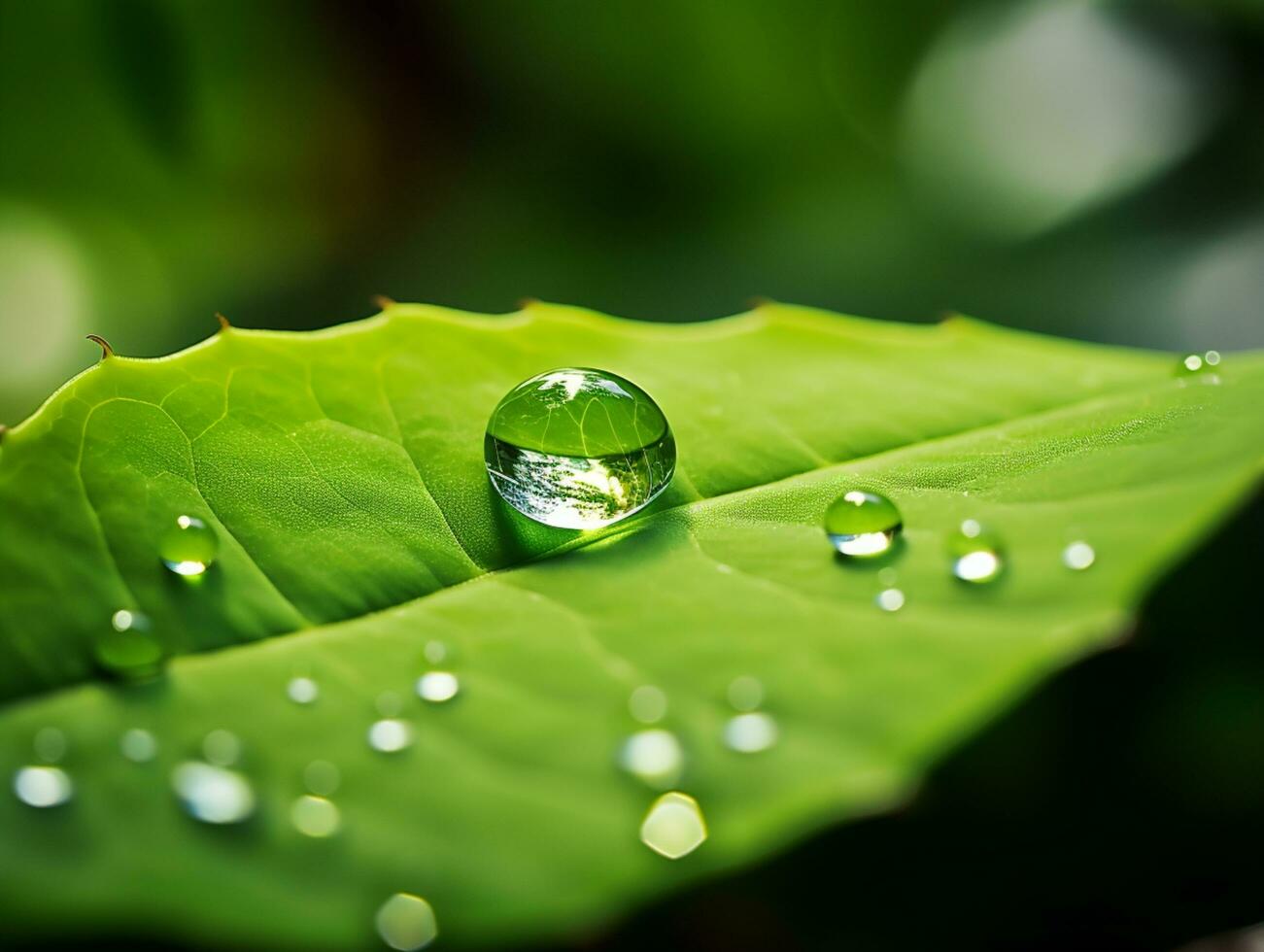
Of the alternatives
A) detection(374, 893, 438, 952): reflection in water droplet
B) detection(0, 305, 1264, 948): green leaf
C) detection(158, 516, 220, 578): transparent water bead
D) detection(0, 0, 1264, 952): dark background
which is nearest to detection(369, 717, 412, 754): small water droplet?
detection(0, 305, 1264, 948): green leaf

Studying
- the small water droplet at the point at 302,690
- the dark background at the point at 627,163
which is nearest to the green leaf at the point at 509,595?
the small water droplet at the point at 302,690

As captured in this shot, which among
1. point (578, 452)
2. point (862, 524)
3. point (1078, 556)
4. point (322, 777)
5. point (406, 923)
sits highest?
point (578, 452)

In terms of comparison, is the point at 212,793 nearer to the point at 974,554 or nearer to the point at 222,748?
the point at 222,748

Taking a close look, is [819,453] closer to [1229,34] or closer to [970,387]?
[970,387]

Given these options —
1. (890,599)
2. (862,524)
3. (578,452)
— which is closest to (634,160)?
(578,452)

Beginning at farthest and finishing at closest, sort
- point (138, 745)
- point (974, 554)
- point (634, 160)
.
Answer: point (634, 160), point (974, 554), point (138, 745)

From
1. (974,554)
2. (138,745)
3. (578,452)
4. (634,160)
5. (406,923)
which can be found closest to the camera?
(406,923)

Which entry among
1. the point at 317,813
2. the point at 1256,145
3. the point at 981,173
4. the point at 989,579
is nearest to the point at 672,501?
the point at 989,579
